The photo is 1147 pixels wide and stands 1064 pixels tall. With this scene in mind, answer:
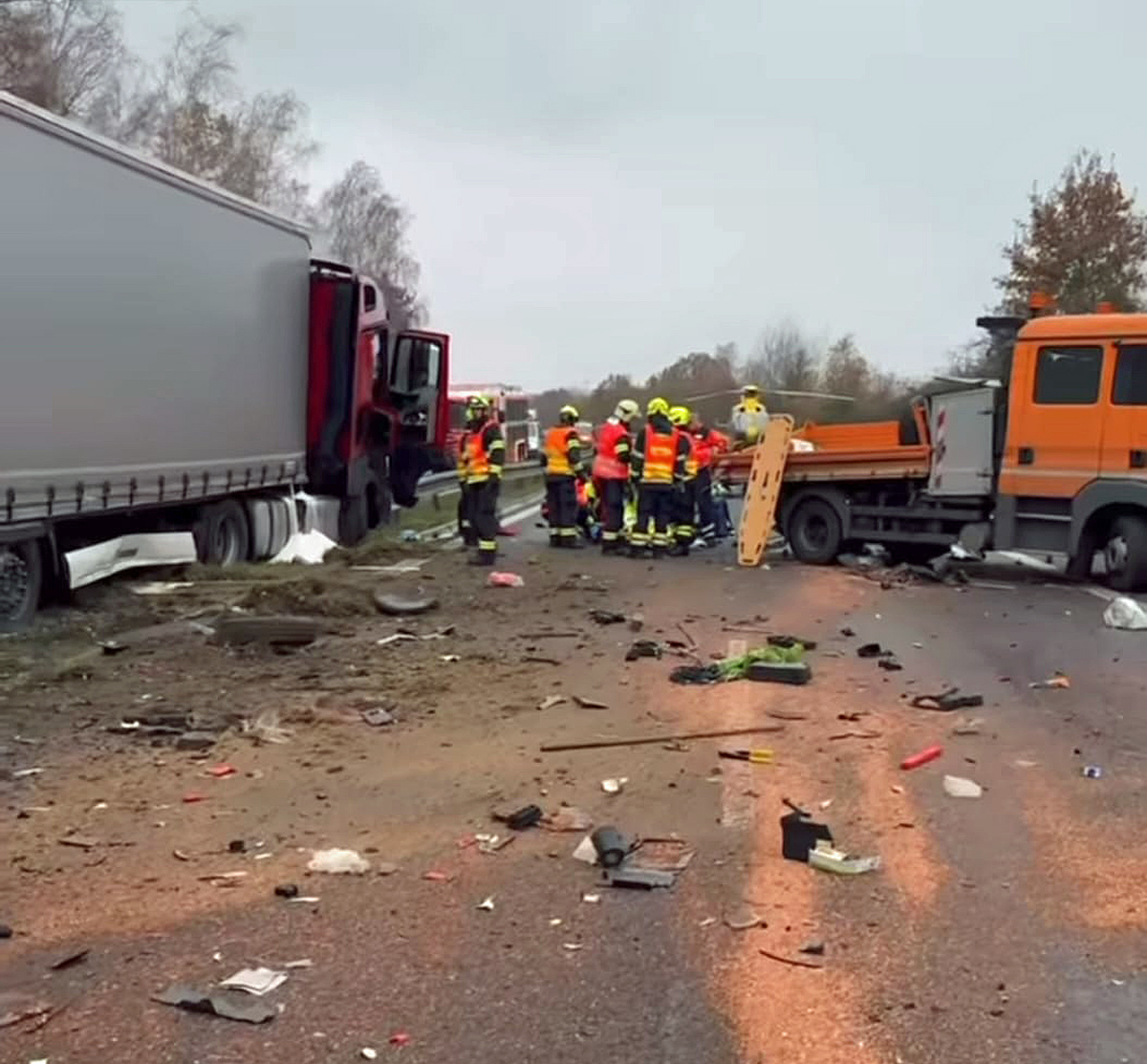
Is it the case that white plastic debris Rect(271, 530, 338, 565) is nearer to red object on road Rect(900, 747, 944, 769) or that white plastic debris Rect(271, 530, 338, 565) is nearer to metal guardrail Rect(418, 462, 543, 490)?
metal guardrail Rect(418, 462, 543, 490)

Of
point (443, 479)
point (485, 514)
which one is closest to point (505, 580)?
point (485, 514)

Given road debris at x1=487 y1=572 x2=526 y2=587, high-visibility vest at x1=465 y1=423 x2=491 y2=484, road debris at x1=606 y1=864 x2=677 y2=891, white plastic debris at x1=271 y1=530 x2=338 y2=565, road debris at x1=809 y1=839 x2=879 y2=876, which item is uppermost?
high-visibility vest at x1=465 y1=423 x2=491 y2=484

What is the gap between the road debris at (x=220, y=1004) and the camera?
12.1 ft

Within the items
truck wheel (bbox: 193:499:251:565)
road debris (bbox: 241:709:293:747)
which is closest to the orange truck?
truck wheel (bbox: 193:499:251:565)

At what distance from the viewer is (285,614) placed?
10297 mm

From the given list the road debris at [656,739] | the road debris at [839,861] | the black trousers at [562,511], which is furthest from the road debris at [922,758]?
the black trousers at [562,511]

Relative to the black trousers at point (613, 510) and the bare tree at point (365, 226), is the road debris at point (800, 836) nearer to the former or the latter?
the black trousers at point (613, 510)

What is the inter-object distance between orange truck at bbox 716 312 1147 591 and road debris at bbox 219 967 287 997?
10.4m

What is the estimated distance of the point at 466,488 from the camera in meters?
15.6

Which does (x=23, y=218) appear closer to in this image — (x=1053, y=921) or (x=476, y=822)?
(x=476, y=822)

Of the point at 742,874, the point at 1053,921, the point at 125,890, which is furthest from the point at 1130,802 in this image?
the point at 125,890

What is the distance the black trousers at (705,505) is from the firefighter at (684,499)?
9cm

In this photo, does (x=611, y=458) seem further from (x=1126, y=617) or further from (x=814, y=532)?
(x=1126, y=617)

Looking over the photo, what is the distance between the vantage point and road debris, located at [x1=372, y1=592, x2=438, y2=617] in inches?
422
